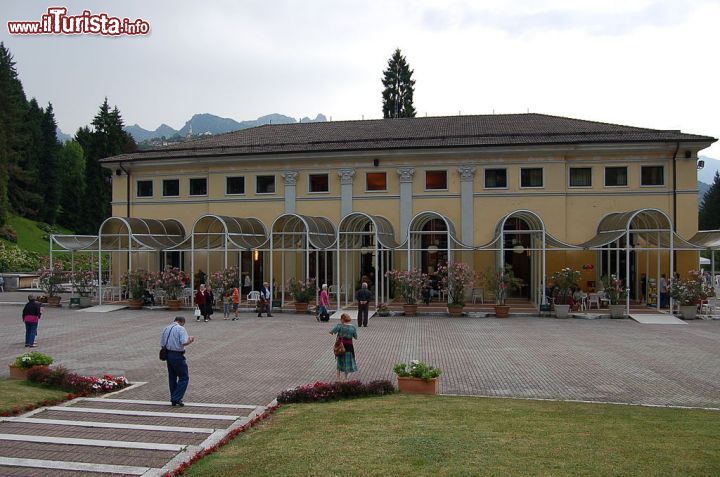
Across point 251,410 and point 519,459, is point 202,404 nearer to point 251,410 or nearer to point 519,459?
point 251,410

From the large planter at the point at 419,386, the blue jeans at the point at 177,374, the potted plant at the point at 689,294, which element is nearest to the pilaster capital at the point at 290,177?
the potted plant at the point at 689,294

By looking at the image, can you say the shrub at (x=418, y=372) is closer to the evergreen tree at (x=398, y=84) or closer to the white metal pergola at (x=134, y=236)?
the white metal pergola at (x=134, y=236)

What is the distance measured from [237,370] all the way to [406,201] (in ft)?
64.9

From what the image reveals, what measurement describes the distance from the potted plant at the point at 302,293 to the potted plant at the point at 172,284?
18.6 ft

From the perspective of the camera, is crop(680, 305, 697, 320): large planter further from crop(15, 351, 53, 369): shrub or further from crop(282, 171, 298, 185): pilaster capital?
crop(15, 351, 53, 369): shrub

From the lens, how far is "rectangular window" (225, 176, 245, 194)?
35.7 meters

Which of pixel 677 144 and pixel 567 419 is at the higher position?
pixel 677 144

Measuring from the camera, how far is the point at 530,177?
32344 millimetres

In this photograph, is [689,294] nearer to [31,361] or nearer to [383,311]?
[383,311]

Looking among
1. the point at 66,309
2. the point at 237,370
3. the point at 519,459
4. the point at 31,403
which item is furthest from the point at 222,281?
the point at 519,459

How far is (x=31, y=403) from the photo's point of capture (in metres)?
11.5

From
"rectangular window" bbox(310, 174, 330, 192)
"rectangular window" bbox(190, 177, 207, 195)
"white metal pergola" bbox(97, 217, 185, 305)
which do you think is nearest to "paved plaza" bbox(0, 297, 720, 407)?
"white metal pergola" bbox(97, 217, 185, 305)

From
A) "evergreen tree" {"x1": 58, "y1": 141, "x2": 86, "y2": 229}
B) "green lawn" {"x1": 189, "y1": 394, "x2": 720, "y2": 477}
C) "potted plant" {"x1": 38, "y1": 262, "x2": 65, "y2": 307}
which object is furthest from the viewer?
"evergreen tree" {"x1": 58, "y1": 141, "x2": 86, "y2": 229}

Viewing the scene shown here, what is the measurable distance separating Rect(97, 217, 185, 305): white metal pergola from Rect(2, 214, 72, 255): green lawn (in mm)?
37344
